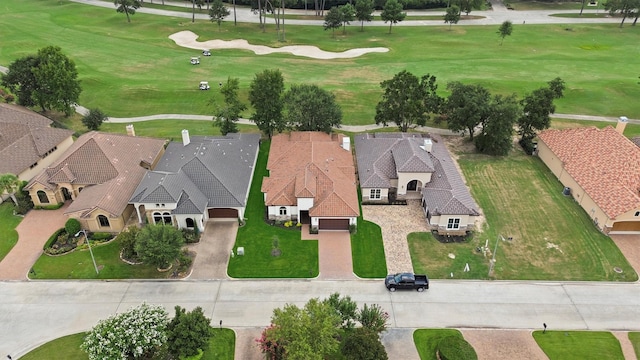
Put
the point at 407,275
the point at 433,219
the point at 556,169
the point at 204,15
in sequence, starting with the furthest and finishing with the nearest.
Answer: the point at 204,15
the point at 556,169
the point at 433,219
the point at 407,275

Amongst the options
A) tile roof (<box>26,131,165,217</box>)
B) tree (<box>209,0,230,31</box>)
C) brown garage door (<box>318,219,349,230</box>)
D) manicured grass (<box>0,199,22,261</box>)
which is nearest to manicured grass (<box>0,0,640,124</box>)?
tree (<box>209,0,230,31</box>)

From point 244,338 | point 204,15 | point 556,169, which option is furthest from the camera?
point 204,15

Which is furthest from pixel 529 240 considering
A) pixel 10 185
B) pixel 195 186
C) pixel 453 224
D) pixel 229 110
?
pixel 10 185

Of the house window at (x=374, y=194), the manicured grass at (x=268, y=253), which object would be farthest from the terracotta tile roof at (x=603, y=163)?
the manicured grass at (x=268, y=253)

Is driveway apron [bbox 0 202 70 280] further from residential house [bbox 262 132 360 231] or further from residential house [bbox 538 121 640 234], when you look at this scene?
residential house [bbox 538 121 640 234]

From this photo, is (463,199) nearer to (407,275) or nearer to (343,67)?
(407,275)

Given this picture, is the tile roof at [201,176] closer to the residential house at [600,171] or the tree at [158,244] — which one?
the tree at [158,244]

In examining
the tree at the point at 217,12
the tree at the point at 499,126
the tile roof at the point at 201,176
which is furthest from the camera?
the tree at the point at 217,12

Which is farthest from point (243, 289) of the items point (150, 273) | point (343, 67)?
point (343, 67)
